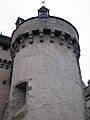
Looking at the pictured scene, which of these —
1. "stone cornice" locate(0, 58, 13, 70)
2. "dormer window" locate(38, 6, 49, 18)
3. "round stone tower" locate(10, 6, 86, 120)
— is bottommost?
"round stone tower" locate(10, 6, 86, 120)

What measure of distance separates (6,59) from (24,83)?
19.4 feet

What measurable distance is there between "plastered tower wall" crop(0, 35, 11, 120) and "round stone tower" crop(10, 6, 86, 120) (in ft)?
9.45

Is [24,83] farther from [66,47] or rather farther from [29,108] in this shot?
[66,47]

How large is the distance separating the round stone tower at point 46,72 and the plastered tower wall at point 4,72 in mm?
2881

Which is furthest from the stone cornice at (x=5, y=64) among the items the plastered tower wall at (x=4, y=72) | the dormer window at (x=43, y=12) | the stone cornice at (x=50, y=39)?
the dormer window at (x=43, y=12)

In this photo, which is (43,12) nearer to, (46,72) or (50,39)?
(50,39)

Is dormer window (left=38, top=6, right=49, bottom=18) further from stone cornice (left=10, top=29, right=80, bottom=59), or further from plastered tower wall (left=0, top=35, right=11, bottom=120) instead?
plastered tower wall (left=0, top=35, right=11, bottom=120)

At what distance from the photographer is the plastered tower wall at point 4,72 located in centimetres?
1389

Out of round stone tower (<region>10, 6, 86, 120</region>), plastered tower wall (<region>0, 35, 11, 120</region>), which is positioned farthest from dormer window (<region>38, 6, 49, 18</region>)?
plastered tower wall (<region>0, 35, 11, 120</region>)

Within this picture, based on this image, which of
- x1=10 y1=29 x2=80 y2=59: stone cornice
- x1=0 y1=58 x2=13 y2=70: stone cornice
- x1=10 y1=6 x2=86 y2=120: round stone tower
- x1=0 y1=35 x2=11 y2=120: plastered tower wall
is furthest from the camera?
x1=0 y1=58 x2=13 y2=70: stone cornice

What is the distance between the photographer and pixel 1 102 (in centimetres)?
1368

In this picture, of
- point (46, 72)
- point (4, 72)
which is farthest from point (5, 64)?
point (46, 72)

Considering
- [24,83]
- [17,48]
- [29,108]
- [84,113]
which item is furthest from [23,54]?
[84,113]

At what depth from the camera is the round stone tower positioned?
30.2 feet
